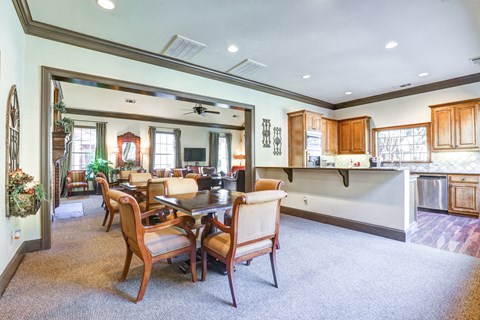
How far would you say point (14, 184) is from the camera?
7.57ft

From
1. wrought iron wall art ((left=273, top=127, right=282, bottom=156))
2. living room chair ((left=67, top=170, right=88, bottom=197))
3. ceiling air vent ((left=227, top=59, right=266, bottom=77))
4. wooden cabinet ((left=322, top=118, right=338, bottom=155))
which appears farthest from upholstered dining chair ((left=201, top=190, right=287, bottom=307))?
living room chair ((left=67, top=170, right=88, bottom=197))

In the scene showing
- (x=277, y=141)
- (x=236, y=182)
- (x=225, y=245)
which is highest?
(x=277, y=141)

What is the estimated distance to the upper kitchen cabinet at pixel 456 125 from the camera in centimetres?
481

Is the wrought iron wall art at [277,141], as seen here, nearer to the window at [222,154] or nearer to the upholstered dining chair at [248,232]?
the upholstered dining chair at [248,232]

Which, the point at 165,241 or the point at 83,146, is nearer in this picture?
the point at 165,241

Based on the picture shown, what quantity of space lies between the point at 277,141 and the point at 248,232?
13.4ft

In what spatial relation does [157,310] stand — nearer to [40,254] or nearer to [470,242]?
[40,254]

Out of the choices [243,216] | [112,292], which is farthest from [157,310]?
[243,216]

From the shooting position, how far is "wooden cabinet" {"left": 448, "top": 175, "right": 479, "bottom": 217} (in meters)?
4.63

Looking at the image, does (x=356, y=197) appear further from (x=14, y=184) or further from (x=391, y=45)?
(x=14, y=184)

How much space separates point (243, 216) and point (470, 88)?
614cm

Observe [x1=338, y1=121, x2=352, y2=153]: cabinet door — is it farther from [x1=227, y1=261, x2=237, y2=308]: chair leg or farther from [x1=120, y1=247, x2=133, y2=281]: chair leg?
[x1=120, y1=247, x2=133, y2=281]: chair leg

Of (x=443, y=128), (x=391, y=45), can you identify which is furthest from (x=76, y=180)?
(x=443, y=128)

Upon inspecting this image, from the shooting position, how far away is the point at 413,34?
324 cm
